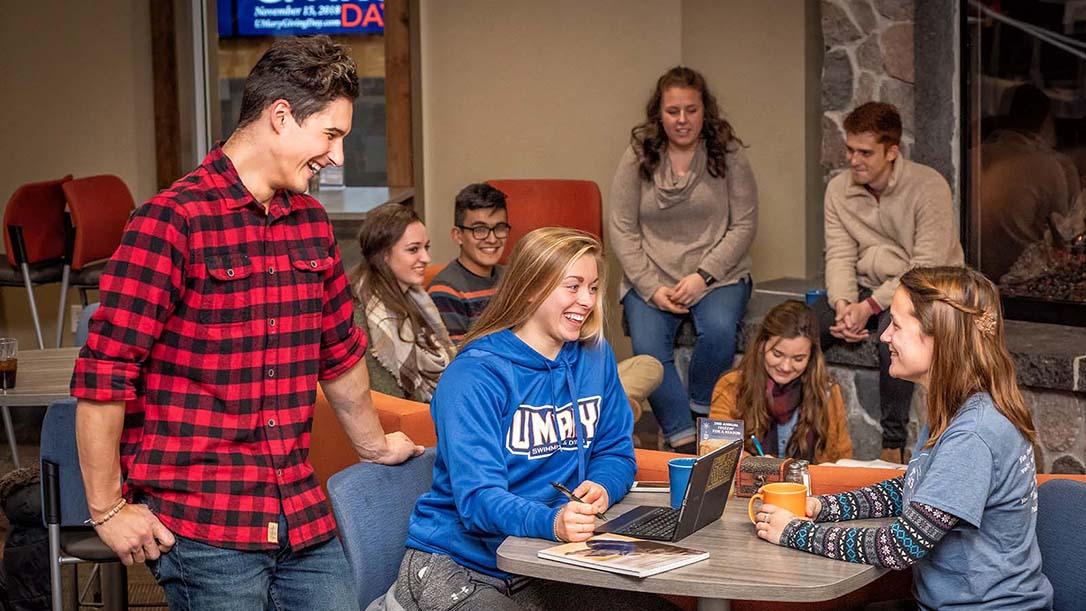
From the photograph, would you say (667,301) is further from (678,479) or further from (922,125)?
(678,479)

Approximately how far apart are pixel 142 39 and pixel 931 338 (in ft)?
17.2

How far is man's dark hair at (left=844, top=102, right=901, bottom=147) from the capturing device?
16.1ft

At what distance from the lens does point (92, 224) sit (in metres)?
6.06

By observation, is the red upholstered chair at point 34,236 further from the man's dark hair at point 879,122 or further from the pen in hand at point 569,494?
the pen in hand at point 569,494

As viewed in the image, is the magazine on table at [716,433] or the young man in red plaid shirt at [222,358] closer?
the young man in red plaid shirt at [222,358]

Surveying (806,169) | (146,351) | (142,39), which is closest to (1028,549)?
(146,351)

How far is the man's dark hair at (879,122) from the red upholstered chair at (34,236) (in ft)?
11.3

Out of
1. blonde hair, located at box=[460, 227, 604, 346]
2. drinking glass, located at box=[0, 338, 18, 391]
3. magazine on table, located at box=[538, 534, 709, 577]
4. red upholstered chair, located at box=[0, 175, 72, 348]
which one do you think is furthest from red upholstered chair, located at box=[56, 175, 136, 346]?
magazine on table, located at box=[538, 534, 709, 577]

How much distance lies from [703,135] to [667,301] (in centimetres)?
67

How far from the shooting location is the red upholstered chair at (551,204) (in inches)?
235

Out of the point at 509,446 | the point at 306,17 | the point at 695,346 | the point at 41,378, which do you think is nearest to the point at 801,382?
the point at 695,346

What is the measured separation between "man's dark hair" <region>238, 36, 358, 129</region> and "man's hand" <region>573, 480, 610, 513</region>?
0.90 meters

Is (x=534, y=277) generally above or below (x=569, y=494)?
→ above

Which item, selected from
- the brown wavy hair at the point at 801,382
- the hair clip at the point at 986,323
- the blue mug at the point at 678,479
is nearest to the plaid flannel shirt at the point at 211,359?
the blue mug at the point at 678,479
